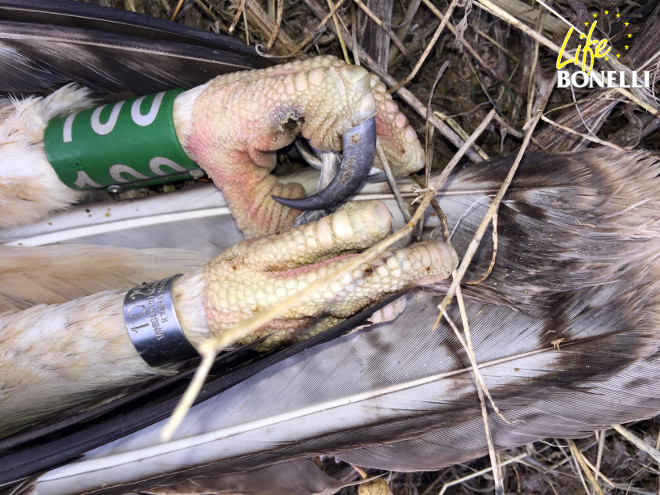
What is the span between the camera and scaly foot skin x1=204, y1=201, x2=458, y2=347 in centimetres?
150

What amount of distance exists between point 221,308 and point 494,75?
1.37m

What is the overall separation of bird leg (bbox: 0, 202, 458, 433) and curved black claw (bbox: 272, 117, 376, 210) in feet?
0.53

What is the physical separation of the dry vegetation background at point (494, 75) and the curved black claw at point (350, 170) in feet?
1.16

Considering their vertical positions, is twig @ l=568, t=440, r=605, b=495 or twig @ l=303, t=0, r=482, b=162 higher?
twig @ l=303, t=0, r=482, b=162

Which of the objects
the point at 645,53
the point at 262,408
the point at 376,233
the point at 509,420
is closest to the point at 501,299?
the point at 509,420

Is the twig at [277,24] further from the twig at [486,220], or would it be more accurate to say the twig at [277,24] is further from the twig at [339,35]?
the twig at [486,220]

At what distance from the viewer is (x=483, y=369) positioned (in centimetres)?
168

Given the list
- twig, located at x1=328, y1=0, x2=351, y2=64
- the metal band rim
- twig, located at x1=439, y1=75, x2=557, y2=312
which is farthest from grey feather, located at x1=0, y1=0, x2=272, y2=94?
twig, located at x1=439, y1=75, x2=557, y2=312

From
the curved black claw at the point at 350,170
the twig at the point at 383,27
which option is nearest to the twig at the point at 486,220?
the curved black claw at the point at 350,170

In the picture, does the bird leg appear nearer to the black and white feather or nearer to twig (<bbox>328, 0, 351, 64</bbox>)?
→ the black and white feather

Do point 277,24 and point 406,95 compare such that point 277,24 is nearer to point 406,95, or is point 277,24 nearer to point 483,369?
point 406,95

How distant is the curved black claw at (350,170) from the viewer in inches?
62.2

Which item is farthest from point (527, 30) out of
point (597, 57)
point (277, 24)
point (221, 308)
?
point (221, 308)

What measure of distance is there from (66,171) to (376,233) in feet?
3.52
